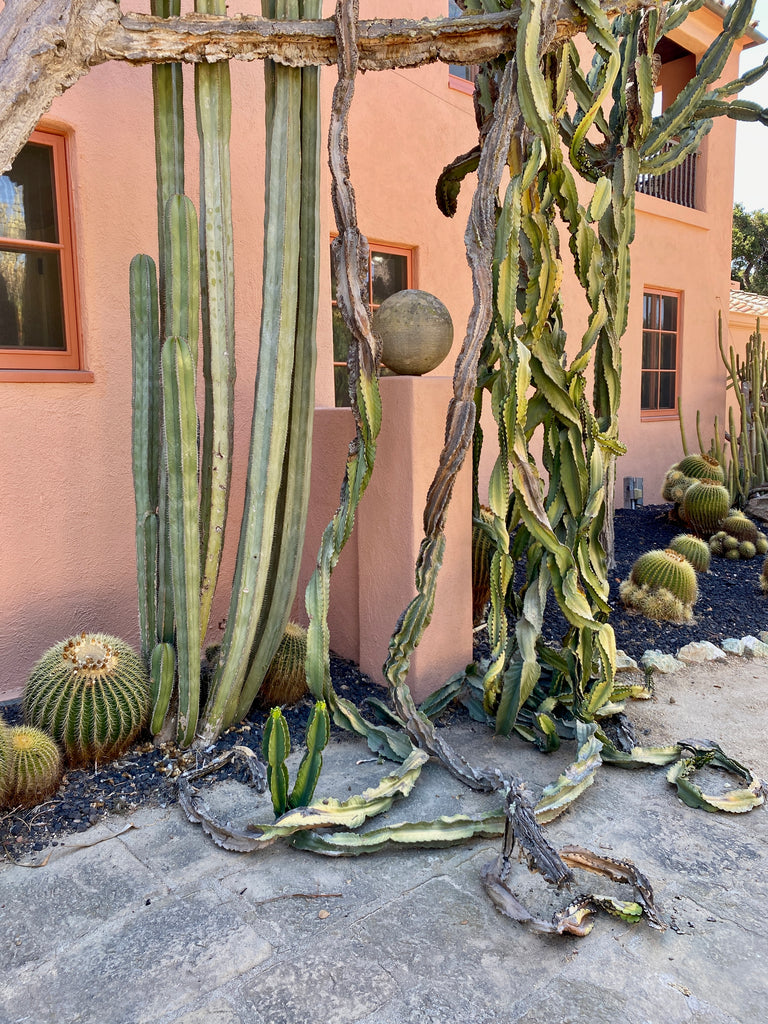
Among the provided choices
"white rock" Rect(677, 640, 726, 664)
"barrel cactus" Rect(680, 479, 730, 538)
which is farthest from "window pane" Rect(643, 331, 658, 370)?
"white rock" Rect(677, 640, 726, 664)

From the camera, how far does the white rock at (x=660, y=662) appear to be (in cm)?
405

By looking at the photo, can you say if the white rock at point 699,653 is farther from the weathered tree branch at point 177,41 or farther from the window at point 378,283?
the weathered tree branch at point 177,41

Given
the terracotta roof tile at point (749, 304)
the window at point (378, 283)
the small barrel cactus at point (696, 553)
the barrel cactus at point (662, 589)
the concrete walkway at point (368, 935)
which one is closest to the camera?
the concrete walkway at point (368, 935)

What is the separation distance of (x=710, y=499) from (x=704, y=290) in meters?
3.87

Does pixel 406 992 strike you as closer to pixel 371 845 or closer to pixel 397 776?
pixel 371 845

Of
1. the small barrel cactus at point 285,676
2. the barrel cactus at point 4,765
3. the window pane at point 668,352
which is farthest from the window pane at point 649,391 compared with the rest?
the barrel cactus at point 4,765

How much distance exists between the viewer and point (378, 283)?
530 centimetres

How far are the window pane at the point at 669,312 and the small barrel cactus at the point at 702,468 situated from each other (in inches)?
84.0

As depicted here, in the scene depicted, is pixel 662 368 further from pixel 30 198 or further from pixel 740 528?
pixel 30 198

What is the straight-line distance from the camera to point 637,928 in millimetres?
2045

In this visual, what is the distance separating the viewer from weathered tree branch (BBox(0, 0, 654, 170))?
2301 millimetres

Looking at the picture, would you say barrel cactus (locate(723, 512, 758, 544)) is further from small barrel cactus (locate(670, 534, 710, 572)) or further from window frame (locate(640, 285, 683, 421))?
window frame (locate(640, 285, 683, 421))

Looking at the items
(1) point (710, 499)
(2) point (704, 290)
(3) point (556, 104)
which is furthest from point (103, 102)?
(2) point (704, 290)

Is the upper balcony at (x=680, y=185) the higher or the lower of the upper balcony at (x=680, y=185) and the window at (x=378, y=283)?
the higher
